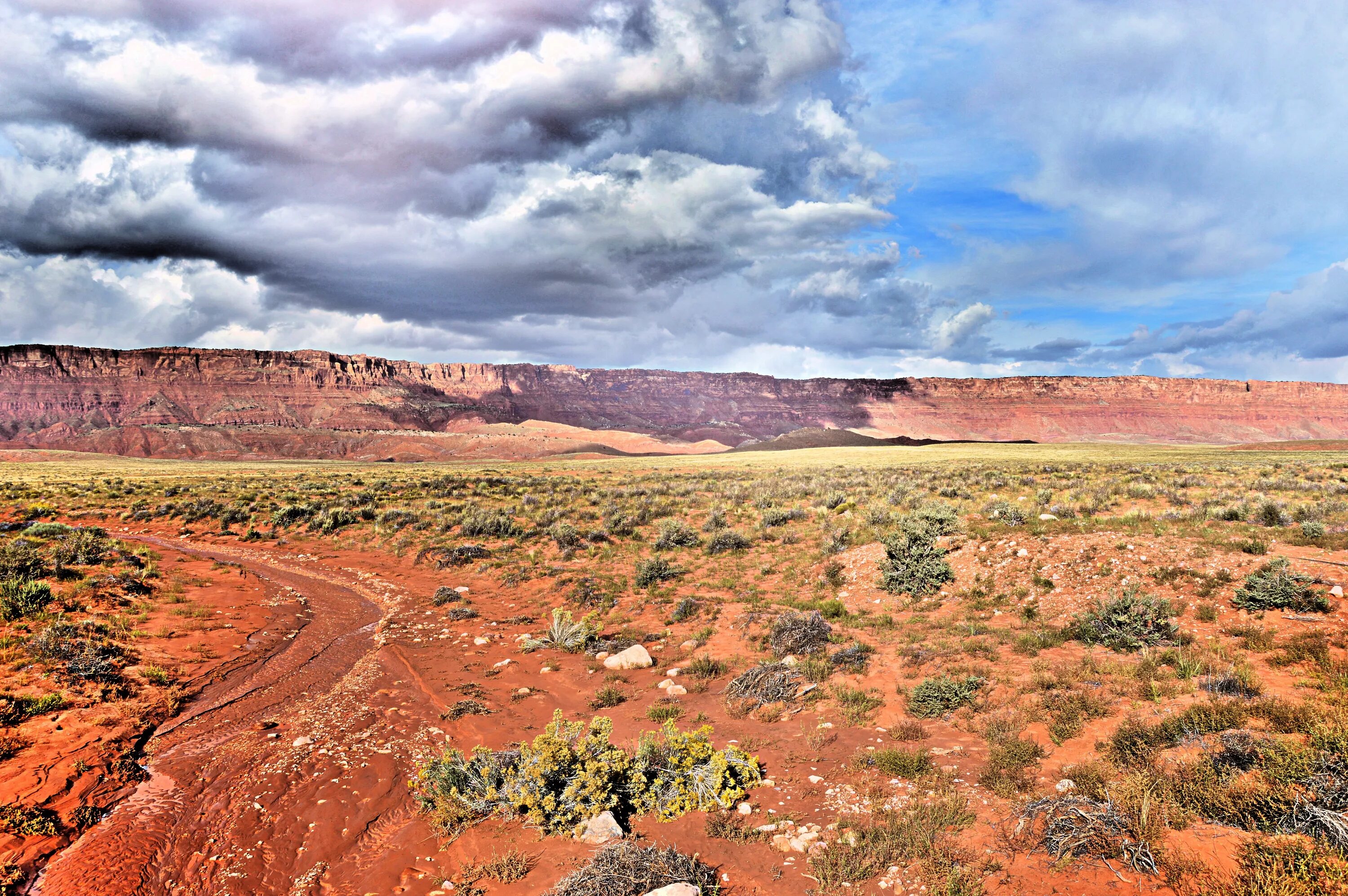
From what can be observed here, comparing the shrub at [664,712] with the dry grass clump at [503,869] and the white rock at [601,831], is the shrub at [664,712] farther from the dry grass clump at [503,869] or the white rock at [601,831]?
the dry grass clump at [503,869]

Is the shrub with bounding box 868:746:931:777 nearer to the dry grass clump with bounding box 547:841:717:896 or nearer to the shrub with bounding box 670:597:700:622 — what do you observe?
the dry grass clump with bounding box 547:841:717:896

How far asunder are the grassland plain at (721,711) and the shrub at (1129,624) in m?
0.07

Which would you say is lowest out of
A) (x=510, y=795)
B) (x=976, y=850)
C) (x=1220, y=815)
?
(x=510, y=795)

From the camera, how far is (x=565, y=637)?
502 inches

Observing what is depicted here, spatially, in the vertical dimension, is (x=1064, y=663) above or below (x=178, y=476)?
above

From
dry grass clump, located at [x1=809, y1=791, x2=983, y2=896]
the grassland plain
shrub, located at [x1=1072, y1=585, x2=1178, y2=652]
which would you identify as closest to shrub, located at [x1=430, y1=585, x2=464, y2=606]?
the grassland plain

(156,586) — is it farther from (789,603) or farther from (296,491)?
(296,491)

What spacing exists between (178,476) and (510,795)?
6740cm

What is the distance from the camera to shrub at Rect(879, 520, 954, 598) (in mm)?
13539

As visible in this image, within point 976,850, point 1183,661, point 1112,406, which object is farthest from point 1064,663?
point 1112,406

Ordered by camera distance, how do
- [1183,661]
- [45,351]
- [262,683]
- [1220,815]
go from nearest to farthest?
[1220,815], [1183,661], [262,683], [45,351]

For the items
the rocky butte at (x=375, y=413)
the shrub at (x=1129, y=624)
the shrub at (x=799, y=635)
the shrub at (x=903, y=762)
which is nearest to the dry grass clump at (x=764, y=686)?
the shrub at (x=799, y=635)

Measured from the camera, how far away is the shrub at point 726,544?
1877 centimetres

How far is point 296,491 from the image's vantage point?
37.4 metres
